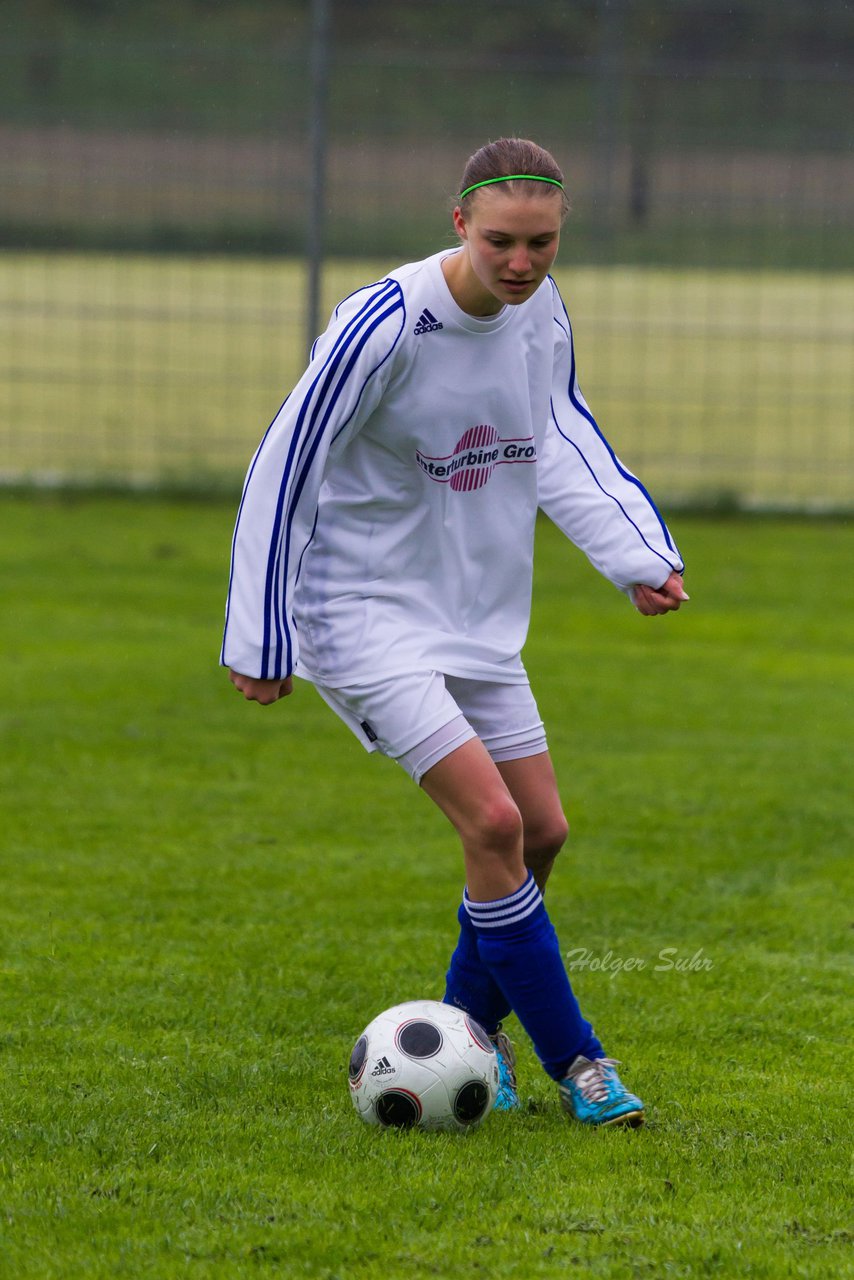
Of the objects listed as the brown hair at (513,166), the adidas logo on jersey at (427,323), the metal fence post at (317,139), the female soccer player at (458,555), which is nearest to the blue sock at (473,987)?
the female soccer player at (458,555)

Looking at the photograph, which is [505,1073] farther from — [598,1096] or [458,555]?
[458,555]

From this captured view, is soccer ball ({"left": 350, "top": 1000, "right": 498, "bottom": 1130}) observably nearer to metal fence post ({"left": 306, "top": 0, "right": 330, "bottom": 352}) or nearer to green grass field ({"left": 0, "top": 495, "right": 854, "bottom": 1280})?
green grass field ({"left": 0, "top": 495, "right": 854, "bottom": 1280})

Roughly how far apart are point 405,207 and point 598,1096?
8.85 meters

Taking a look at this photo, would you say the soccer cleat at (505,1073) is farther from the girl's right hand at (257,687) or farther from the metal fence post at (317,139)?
the metal fence post at (317,139)

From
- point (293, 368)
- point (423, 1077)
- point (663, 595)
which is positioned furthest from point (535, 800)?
point (293, 368)

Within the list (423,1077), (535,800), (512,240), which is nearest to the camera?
(512,240)

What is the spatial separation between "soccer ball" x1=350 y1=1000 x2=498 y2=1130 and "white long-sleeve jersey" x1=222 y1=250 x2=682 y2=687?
27.1 inches

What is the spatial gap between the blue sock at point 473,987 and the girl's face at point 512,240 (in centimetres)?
125

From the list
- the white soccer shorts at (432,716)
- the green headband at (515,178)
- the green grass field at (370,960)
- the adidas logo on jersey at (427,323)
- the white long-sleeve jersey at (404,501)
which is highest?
the green headband at (515,178)

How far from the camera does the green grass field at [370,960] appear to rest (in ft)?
10.4

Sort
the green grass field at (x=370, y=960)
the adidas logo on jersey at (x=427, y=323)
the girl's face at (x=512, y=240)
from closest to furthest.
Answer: the green grass field at (x=370, y=960)
the girl's face at (x=512, y=240)
the adidas logo on jersey at (x=427, y=323)

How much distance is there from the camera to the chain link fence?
456 inches

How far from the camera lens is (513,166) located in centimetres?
349

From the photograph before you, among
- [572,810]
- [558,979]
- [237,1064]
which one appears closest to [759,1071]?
[558,979]
